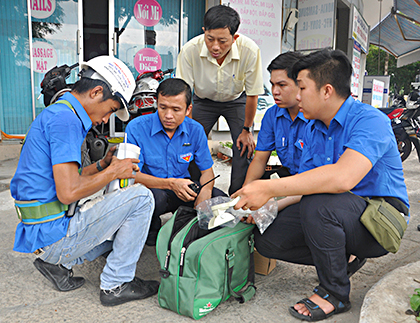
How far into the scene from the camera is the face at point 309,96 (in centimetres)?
195

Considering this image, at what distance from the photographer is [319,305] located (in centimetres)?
190

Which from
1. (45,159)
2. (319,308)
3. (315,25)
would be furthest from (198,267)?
(315,25)

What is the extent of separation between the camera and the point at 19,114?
18.0ft

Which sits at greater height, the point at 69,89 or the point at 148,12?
the point at 148,12

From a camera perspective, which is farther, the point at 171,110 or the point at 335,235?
the point at 171,110

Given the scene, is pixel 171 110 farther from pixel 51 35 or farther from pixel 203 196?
pixel 51 35

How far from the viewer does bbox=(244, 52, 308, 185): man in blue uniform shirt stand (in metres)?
2.52

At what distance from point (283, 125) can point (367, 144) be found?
0.91 meters

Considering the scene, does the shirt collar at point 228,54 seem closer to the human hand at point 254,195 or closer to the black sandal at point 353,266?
the human hand at point 254,195

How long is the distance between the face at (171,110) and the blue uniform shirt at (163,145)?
0.28 feet

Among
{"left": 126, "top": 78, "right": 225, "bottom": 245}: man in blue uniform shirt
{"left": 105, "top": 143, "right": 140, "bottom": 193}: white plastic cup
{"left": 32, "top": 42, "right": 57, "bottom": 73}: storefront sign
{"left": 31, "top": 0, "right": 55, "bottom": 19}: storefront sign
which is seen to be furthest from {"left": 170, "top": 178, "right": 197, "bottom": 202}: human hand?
{"left": 31, "top": 0, "right": 55, "bottom": 19}: storefront sign

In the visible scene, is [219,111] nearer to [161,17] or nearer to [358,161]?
[358,161]

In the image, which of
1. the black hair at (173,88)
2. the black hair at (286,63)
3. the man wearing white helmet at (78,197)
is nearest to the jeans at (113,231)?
the man wearing white helmet at (78,197)

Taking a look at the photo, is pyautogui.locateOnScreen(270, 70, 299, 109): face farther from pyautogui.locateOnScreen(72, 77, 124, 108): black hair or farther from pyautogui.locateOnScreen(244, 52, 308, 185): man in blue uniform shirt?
pyautogui.locateOnScreen(72, 77, 124, 108): black hair
